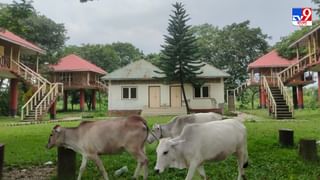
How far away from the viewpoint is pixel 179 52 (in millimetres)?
28922

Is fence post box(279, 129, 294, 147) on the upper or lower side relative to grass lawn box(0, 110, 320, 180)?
upper

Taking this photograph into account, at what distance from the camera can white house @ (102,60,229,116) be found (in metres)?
31.3

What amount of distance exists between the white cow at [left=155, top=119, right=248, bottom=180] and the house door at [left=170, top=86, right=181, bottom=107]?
25412mm

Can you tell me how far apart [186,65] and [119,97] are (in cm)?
663

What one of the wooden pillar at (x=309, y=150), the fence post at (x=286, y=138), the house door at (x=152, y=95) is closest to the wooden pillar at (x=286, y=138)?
the fence post at (x=286, y=138)

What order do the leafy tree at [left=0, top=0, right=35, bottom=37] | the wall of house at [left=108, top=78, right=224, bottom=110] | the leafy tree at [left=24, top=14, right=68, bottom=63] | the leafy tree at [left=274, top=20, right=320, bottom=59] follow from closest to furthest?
1. the leafy tree at [left=0, top=0, right=35, bottom=37]
2. the wall of house at [left=108, top=78, right=224, bottom=110]
3. the leafy tree at [left=24, top=14, right=68, bottom=63]
4. the leafy tree at [left=274, top=20, right=320, bottom=59]

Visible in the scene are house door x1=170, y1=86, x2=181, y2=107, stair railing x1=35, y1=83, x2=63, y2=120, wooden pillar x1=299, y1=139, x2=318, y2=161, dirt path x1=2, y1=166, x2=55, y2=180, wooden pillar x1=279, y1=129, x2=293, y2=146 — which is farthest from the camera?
house door x1=170, y1=86, x2=181, y2=107

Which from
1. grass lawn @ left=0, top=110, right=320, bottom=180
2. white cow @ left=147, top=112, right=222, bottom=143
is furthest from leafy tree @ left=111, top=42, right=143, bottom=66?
white cow @ left=147, top=112, right=222, bottom=143

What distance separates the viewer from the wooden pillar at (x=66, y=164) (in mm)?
6996

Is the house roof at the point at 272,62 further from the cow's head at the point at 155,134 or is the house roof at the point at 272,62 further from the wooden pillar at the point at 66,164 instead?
the wooden pillar at the point at 66,164

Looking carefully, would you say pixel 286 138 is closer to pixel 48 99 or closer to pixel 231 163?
pixel 231 163

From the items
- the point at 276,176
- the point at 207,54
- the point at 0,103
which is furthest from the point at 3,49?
the point at 207,54

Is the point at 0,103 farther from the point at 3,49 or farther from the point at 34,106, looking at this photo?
the point at 34,106

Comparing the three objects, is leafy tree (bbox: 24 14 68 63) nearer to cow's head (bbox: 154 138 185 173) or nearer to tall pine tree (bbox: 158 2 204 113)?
tall pine tree (bbox: 158 2 204 113)
